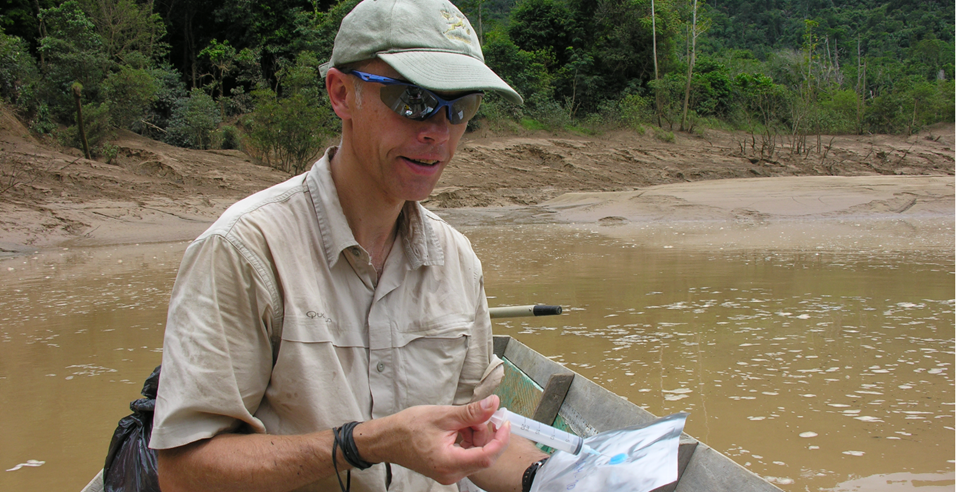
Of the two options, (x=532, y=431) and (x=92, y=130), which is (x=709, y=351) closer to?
(x=532, y=431)

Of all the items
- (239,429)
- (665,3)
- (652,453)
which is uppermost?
(665,3)

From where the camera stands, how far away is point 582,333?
5.05m

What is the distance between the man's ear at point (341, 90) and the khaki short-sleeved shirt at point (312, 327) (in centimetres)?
13

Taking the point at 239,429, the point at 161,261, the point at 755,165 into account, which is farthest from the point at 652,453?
the point at 755,165

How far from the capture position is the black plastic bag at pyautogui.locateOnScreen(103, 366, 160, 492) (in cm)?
142

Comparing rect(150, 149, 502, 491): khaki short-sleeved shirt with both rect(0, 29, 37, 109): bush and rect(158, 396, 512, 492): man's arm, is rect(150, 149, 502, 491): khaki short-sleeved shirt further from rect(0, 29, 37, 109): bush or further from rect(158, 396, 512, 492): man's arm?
rect(0, 29, 37, 109): bush

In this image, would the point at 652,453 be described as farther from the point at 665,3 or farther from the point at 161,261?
the point at 665,3

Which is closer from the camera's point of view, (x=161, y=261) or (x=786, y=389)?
(x=786, y=389)

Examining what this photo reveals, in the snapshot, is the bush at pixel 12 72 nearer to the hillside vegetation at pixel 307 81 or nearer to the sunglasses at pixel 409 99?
the hillside vegetation at pixel 307 81

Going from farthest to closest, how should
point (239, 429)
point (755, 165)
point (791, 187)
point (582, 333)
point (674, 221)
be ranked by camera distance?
1. point (755, 165)
2. point (791, 187)
3. point (674, 221)
4. point (582, 333)
5. point (239, 429)

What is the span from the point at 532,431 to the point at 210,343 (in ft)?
1.80

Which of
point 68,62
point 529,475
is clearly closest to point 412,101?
point 529,475

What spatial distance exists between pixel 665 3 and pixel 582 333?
20943 millimetres

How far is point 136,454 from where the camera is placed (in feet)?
4.90
